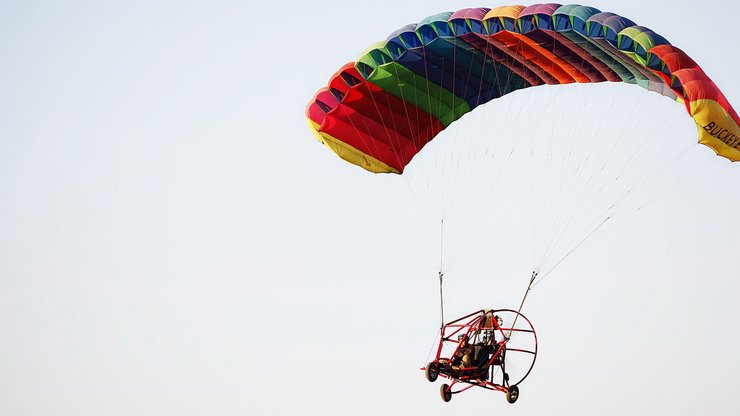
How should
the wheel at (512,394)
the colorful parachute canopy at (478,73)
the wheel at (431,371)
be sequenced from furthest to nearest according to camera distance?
the wheel at (512,394) → the wheel at (431,371) → the colorful parachute canopy at (478,73)

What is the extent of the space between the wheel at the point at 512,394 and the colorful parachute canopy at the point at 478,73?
209 inches

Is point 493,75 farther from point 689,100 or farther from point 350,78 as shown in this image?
point 689,100

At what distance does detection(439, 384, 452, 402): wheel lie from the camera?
25.3 m

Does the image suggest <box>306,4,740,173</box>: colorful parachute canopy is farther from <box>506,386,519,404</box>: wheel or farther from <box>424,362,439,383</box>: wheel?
<box>424,362,439,383</box>: wheel

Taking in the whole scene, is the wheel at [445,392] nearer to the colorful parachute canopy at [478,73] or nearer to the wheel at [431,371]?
the wheel at [431,371]

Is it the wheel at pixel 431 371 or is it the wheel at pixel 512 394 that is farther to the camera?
→ the wheel at pixel 512 394

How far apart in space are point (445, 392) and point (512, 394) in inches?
46.0

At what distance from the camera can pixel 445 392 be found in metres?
25.3

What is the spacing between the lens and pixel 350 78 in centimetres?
2827

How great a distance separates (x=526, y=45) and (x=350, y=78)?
142 inches

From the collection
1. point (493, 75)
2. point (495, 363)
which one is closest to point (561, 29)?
point (493, 75)

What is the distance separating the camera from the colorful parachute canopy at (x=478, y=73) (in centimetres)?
2397

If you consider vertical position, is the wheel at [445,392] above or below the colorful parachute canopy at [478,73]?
below

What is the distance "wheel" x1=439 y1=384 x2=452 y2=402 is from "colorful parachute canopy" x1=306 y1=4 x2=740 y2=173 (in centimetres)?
574
